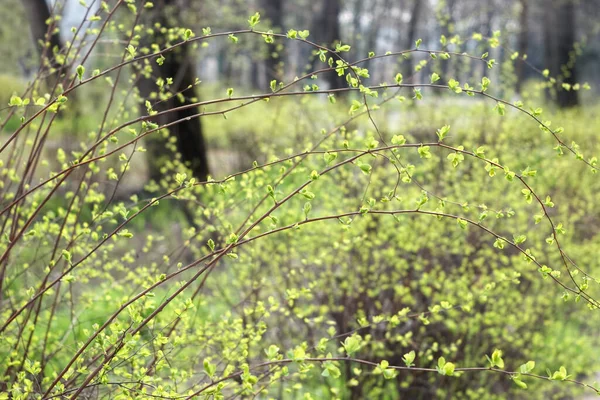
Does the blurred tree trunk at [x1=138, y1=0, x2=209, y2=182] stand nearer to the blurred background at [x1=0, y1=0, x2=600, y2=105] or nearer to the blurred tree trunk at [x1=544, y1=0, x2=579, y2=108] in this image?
the blurred background at [x1=0, y1=0, x2=600, y2=105]

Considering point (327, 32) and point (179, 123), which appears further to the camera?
point (327, 32)

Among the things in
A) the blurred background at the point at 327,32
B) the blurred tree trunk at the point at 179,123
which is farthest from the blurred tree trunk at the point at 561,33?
the blurred tree trunk at the point at 179,123

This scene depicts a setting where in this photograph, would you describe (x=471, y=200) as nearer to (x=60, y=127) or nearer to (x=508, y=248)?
(x=508, y=248)

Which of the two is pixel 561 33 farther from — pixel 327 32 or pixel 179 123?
pixel 179 123

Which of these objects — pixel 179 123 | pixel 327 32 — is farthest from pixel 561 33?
pixel 179 123

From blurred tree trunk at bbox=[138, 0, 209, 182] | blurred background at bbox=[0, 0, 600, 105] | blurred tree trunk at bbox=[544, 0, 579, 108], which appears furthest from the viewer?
blurred tree trunk at bbox=[544, 0, 579, 108]

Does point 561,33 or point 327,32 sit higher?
point 327,32

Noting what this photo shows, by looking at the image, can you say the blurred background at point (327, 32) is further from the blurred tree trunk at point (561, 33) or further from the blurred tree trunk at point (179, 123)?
the blurred tree trunk at point (179, 123)

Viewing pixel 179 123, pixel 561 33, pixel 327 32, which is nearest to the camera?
pixel 179 123

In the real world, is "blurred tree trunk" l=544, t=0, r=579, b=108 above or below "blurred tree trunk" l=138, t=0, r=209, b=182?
above

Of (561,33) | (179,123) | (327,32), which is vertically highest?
(327,32)

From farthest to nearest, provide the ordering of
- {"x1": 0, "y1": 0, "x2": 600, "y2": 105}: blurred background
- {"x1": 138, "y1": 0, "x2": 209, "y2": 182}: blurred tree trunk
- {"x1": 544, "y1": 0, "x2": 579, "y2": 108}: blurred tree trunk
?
1. {"x1": 544, "y1": 0, "x2": 579, "y2": 108}: blurred tree trunk
2. {"x1": 138, "y1": 0, "x2": 209, "y2": 182}: blurred tree trunk
3. {"x1": 0, "y1": 0, "x2": 600, "y2": 105}: blurred background

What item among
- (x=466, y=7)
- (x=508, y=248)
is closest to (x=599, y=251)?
(x=508, y=248)

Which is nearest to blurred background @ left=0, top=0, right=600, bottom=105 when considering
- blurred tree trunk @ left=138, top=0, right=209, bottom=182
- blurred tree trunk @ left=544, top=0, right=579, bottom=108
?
blurred tree trunk @ left=544, top=0, right=579, bottom=108
